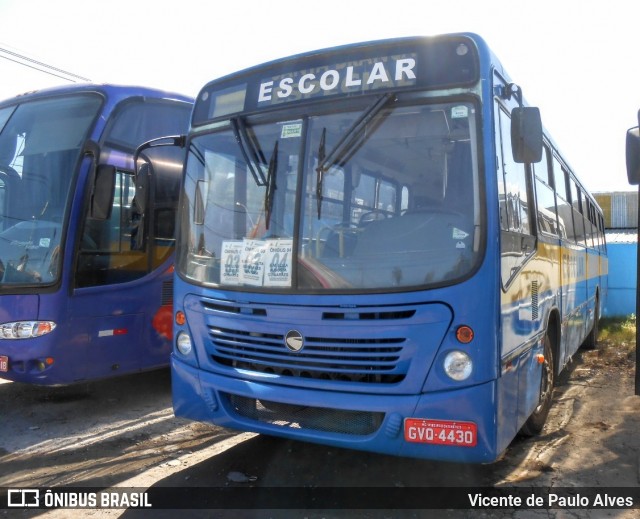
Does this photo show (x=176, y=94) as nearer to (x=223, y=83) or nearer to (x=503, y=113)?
(x=223, y=83)

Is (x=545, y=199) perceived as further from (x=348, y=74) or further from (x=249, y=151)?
(x=249, y=151)

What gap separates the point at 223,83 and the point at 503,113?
86.2 inches

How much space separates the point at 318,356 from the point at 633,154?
9.93 feet

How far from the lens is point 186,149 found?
493cm

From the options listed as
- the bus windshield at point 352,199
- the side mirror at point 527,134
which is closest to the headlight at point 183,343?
the bus windshield at point 352,199

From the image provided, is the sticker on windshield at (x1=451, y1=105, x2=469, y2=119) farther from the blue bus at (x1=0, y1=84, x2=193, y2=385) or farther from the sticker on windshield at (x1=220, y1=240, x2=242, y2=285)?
the blue bus at (x1=0, y1=84, x2=193, y2=385)

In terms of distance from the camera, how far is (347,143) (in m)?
3.96

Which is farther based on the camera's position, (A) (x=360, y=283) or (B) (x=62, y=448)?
(B) (x=62, y=448)

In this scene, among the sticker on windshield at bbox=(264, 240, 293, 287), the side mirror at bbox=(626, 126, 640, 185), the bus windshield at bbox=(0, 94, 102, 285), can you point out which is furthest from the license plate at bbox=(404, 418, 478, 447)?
the bus windshield at bbox=(0, 94, 102, 285)

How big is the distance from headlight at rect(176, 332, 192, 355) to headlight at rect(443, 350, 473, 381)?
6.52 feet

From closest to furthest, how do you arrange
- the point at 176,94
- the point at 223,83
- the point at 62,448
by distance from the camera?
the point at 223,83 → the point at 62,448 → the point at 176,94

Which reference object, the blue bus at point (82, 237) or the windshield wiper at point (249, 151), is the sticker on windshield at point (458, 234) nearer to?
the windshield wiper at point (249, 151)

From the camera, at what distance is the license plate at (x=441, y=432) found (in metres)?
3.48

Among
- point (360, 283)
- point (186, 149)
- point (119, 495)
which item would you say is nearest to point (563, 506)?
point (360, 283)
